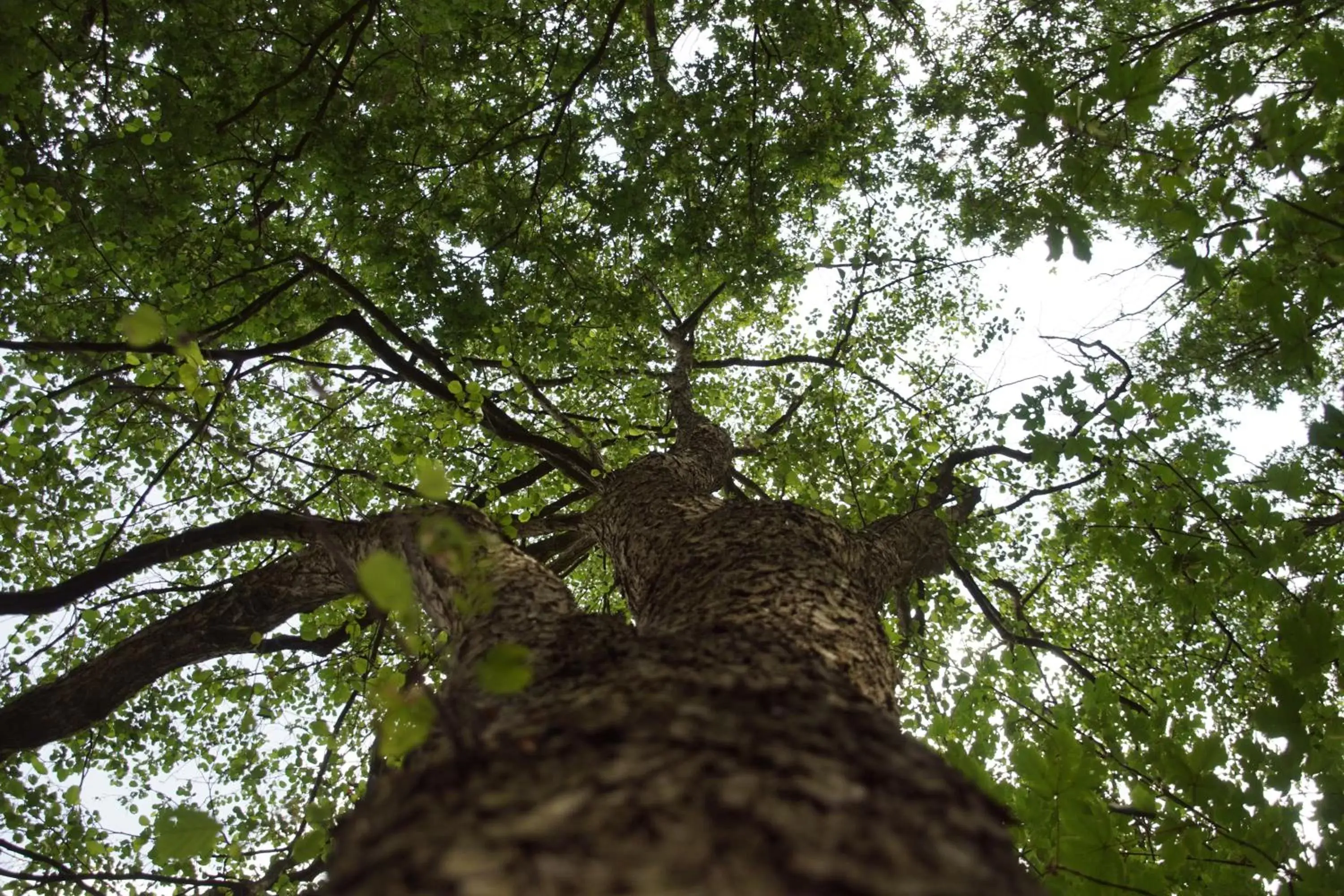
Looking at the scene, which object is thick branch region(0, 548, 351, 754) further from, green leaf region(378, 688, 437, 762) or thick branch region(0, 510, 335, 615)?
green leaf region(378, 688, 437, 762)

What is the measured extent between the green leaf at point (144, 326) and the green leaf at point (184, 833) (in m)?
1.10

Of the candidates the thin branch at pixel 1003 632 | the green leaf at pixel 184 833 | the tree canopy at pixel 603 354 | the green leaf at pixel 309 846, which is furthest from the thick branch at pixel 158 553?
the thin branch at pixel 1003 632

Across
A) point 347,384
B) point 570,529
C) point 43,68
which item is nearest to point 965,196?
point 570,529

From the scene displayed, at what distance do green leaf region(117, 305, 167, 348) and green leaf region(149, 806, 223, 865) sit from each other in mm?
1095

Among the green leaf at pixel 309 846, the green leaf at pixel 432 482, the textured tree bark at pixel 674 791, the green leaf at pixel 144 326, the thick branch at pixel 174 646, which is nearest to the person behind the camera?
the textured tree bark at pixel 674 791

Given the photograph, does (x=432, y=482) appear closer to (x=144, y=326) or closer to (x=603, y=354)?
(x=144, y=326)

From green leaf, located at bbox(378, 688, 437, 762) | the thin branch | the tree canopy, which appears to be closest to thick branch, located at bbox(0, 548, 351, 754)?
the tree canopy

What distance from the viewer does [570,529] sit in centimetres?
624

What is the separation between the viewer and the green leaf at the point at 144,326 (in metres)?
1.71

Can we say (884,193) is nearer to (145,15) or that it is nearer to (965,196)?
(965,196)

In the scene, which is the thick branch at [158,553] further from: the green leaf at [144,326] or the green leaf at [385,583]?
the green leaf at [385,583]

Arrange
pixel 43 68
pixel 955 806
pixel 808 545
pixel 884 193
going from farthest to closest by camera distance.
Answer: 1. pixel 884 193
2. pixel 43 68
3. pixel 808 545
4. pixel 955 806

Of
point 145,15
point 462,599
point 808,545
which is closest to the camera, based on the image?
point 462,599

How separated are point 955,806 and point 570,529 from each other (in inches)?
210
